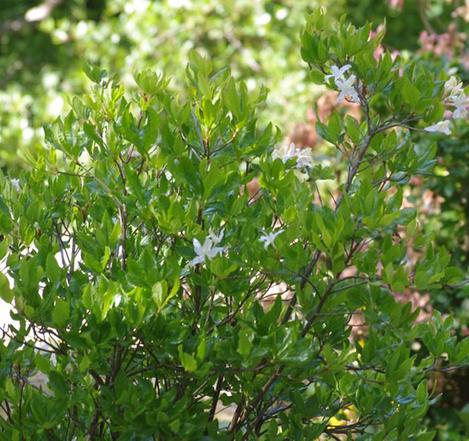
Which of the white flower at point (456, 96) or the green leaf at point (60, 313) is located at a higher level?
the white flower at point (456, 96)

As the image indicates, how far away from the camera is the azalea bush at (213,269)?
73.0 inches

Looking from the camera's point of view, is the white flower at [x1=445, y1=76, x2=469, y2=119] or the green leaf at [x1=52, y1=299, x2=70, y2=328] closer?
the green leaf at [x1=52, y1=299, x2=70, y2=328]

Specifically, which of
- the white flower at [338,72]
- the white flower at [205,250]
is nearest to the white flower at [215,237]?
the white flower at [205,250]

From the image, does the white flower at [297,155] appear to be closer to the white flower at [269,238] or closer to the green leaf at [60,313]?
the white flower at [269,238]

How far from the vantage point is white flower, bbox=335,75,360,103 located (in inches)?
80.2

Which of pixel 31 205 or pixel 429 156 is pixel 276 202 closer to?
pixel 429 156

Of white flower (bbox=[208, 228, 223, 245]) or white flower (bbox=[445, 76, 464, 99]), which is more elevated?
white flower (bbox=[445, 76, 464, 99])

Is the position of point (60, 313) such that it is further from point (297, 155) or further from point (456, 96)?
point (456, 96)

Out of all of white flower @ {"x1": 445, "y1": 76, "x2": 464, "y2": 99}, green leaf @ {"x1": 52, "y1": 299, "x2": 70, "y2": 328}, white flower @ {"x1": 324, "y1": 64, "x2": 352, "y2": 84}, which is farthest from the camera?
white flower @ {"x1": 445, "y1": 76, "x2": 464, "y2": 99}

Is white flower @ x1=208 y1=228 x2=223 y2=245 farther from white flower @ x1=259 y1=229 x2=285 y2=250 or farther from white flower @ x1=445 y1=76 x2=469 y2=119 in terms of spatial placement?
white flower @ x1=445 y1=76 x2=469 y2=119

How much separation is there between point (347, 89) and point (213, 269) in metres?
0.51

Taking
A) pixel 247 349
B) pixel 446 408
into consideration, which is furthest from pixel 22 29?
pixel 247 349

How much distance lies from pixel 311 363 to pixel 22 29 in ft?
28.3

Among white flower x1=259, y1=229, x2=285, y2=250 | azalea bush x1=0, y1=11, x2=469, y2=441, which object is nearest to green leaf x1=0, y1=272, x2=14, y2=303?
azalea bush x1=0, y1=11, x2=469, y2=441
